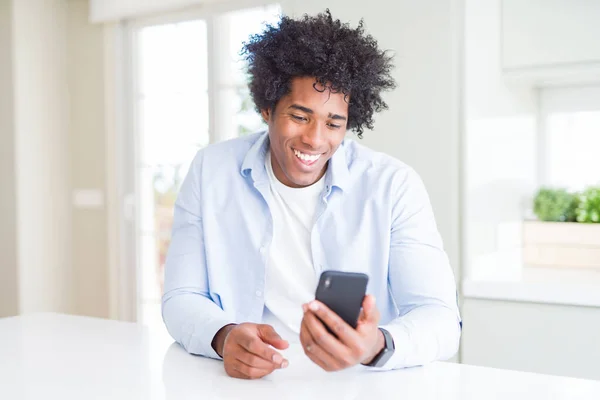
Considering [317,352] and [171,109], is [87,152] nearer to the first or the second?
[171,109]

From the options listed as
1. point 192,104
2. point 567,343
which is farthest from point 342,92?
point 192,104

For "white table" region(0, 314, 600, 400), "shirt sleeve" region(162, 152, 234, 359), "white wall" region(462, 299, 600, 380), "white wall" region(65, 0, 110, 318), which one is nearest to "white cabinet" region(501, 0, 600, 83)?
"white wall" region(462, 299, 600, 380)

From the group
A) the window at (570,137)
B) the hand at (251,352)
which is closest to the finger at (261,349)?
the hand at (251,352)

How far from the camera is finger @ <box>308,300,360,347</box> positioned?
102 cm

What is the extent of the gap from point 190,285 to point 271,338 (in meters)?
0.39

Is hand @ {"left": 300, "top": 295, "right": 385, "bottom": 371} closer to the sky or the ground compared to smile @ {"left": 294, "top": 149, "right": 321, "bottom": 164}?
closer to the ground

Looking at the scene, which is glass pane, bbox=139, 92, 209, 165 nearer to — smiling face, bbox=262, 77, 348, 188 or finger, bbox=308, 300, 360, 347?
smiling face, bbox=262, 77, 348, 188

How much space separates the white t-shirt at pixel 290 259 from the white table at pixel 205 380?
24 cm

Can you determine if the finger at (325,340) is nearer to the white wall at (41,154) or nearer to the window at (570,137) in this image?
the window at (570,137)

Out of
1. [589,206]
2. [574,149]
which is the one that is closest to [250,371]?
[589,206]

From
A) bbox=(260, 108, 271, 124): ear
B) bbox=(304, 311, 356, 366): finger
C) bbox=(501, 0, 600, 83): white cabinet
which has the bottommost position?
bbox=(304, 311, 356, 366): finger

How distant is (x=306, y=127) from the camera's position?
1.52 meters

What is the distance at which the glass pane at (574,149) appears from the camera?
2.80m

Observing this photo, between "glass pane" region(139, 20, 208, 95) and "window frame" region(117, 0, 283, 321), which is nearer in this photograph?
"glass pane" region(139, 20, 208, 95)
